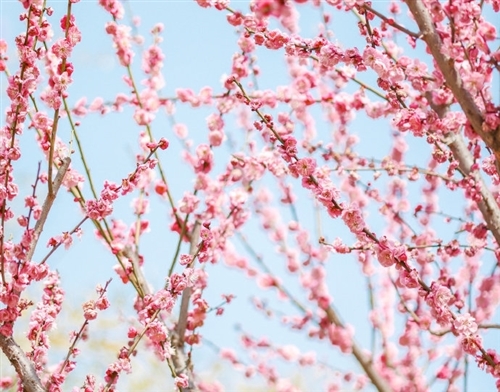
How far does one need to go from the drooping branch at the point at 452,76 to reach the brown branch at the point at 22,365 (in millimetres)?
2102

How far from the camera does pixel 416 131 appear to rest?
2.87m

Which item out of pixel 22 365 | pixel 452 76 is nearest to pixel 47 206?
pixel 22 365

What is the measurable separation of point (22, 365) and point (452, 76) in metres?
2.16

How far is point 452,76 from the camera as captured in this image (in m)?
2.48

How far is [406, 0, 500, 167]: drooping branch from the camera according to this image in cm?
244

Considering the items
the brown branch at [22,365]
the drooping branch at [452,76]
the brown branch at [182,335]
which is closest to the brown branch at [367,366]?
the brown branch at [182,335]

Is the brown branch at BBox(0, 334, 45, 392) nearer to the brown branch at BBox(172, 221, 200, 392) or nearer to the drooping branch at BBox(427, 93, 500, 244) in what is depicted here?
the brown branch at BBox(172, 221, 200, 392)

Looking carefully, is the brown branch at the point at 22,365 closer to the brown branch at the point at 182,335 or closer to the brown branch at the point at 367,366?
the brown branch at the point at 182,335

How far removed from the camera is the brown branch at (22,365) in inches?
99.1

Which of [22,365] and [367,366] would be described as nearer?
[22,365]

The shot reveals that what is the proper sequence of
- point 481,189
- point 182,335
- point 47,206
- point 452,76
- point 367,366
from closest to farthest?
point 452,76
point 47,206
point 481,189
point 182,335
point 367,366

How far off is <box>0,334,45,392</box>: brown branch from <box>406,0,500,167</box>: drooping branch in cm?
210

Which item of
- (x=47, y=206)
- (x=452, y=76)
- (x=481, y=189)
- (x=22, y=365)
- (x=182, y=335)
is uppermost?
(x=481, y=189)

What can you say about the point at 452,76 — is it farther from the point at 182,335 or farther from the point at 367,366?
the point at 367,366
